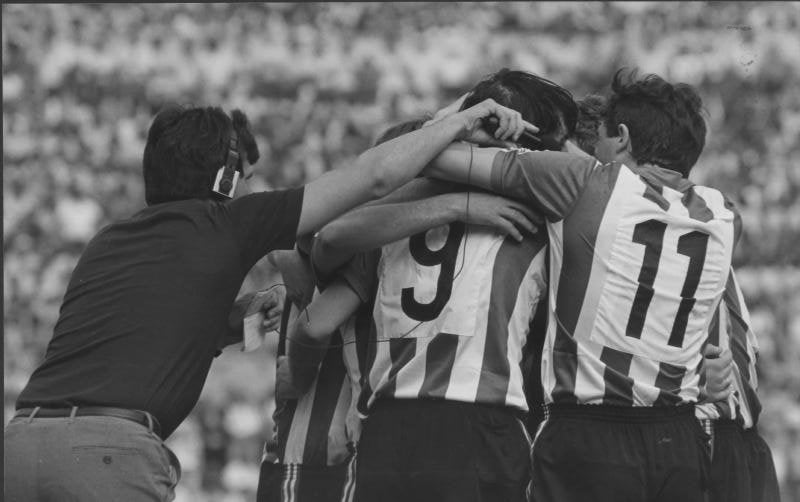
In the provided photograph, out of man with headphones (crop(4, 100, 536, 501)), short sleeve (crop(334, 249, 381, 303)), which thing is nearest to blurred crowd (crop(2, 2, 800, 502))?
short sleeve (crop(334, 249, 381, 303))

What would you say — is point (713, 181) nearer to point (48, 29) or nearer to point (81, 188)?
point (81, 188)

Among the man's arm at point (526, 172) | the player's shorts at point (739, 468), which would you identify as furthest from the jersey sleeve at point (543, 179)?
the player's shorts at point (739, 468)

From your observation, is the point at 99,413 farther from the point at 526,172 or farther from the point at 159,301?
the point at 526,172

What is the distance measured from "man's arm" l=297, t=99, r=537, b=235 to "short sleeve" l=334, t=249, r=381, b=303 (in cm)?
20

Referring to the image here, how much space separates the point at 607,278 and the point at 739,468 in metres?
1.29

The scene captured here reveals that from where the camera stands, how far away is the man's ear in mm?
3904

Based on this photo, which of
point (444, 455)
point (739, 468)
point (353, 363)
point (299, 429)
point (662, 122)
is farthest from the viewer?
point (739, 468)

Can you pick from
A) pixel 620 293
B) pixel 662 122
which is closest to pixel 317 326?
pixel 620 293

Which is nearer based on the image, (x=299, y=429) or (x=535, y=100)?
(x=535, y=100)

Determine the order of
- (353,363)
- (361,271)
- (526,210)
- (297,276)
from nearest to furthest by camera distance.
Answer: (526,210)
(361,271)
(353,363)
(297,276)

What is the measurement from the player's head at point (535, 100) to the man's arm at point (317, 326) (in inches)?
25.9

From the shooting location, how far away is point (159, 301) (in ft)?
11.2

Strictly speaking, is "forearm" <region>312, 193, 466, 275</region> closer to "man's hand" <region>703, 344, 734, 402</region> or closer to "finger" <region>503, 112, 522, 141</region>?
"finger" <region>503, 112, 522, 141</region>

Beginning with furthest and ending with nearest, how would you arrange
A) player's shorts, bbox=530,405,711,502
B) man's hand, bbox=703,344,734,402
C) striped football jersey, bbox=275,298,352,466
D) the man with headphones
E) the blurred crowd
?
the blurred crowd
striped football jersey, bbox=275,298,352,466
man's hand, bbox=703,344,734,402
player's shorts, bbox=530,405,711,502
the man with headphones
